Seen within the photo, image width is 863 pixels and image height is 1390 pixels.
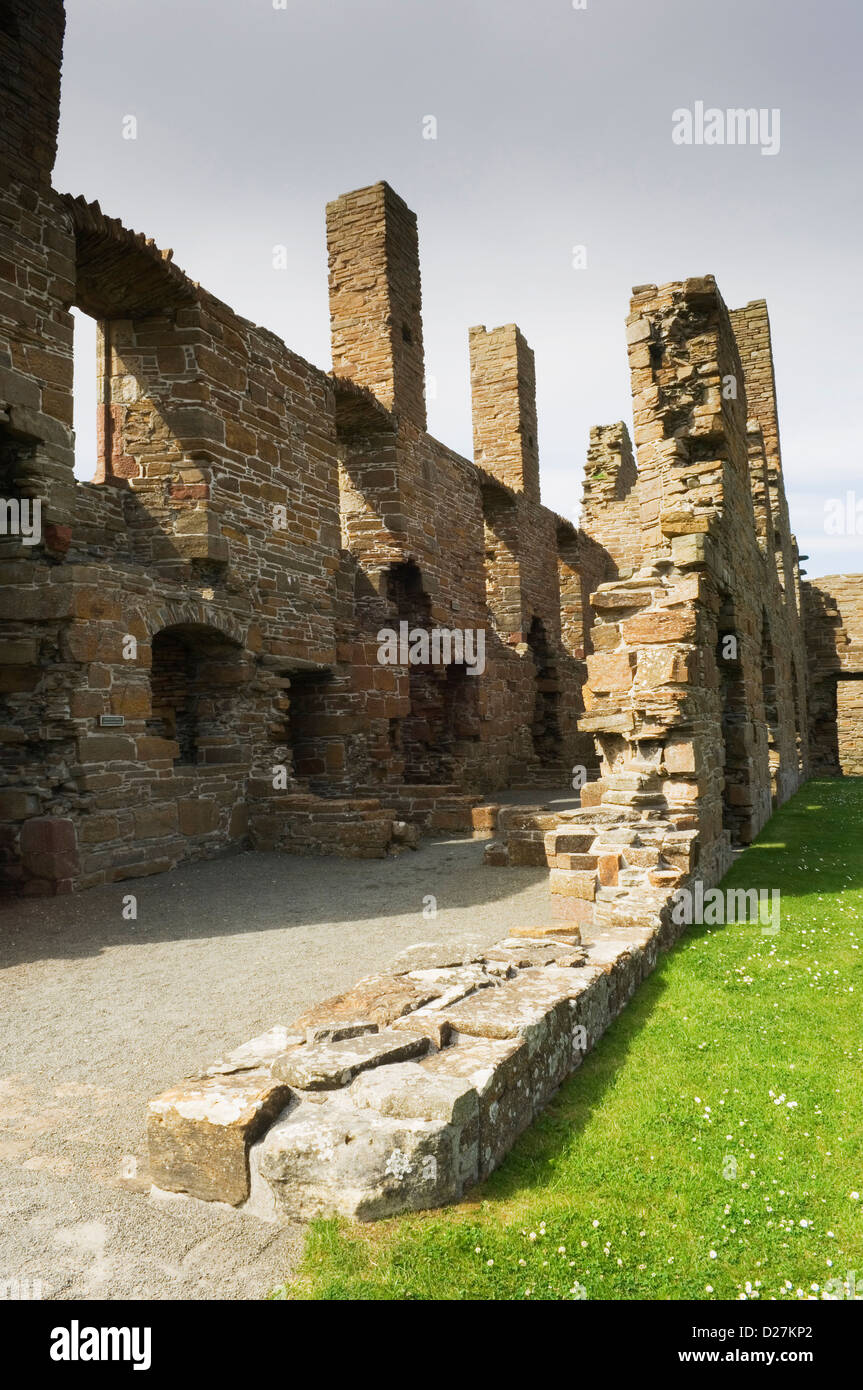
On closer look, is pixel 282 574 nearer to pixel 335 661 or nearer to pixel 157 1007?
pixel 335 661

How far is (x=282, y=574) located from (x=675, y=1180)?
10597 mm

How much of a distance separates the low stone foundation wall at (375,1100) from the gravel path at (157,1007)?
193 mm

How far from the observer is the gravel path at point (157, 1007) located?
2.88 m

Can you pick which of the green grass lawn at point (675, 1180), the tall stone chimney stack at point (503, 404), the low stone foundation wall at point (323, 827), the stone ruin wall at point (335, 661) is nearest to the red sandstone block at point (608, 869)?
the stone ruin wall at point (335, 661)

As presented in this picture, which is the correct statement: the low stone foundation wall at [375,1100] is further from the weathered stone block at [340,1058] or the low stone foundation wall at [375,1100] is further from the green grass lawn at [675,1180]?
the green grass lawn at [675,1180]

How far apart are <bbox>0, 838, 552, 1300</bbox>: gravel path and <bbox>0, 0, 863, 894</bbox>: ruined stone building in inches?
49.0

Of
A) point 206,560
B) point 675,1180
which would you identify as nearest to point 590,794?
point 206,560

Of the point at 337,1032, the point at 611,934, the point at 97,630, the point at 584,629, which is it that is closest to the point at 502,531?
the point at 584,629

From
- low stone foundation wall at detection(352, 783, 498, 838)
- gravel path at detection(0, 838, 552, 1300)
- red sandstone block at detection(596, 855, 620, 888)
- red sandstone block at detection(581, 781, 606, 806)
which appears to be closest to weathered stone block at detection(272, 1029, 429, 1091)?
gravel path at detection(0, 838, 552, 1300)

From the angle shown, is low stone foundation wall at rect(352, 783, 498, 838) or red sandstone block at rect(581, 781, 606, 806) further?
low stone foundation wall at rect(352, 783, 498, 838)

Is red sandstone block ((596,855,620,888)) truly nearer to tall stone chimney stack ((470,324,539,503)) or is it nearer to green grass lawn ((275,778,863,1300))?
green grass lawn ((275,778,863,1300))

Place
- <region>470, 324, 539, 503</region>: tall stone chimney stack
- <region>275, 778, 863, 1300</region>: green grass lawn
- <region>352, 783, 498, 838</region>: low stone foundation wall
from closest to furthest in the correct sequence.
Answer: <region>275, 778, 863, 1300</region>: green grass lawn → <region>352, 783, 498, 838</region>: low stone foundation wall → <region>470, 324, 539, 503</region>: tall stone chimney stack

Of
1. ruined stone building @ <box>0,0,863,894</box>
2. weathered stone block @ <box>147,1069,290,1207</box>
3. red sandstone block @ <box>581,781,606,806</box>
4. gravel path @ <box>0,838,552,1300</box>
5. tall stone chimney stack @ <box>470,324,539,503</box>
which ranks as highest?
tall stone chimney stack @ <box>470,324,539,503</box>

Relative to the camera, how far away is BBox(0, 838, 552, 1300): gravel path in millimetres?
2883
